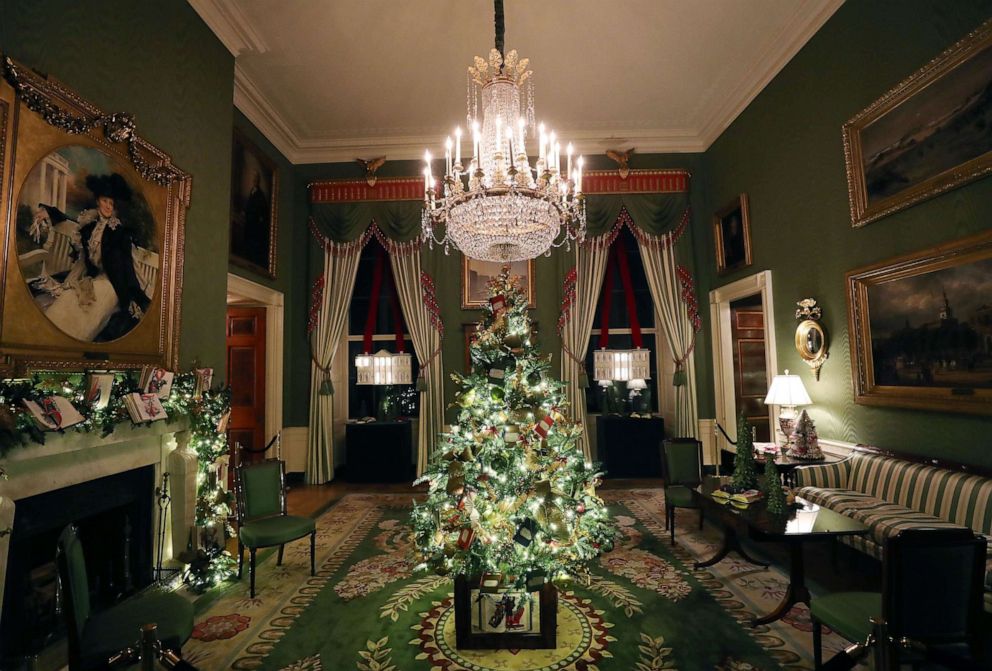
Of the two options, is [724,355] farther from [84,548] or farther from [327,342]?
[84,548]

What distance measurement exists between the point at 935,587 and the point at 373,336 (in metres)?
6.67

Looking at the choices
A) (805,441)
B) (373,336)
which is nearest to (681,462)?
(805,441)

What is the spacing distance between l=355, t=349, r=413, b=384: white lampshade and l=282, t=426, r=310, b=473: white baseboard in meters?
1.10

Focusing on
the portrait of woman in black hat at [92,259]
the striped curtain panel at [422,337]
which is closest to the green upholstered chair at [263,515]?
the portrait of woman in black hat at [92,259]

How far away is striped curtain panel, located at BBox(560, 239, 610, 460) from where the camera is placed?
6.63m

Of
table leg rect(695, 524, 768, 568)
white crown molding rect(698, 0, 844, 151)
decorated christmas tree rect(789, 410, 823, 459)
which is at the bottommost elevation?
table leg rect(695, 524, 768, 568)

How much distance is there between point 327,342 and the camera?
6797 mm

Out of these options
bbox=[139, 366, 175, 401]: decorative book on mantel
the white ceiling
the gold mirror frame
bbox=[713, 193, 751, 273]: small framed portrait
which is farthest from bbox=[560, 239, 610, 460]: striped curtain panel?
bbox=[139, 366, 175, 401]: decorative book on mantel

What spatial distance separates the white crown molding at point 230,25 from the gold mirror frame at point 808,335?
603 centimetres

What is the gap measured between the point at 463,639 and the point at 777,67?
20.1 feet

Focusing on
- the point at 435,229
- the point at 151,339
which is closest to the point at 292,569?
the point at 151,339

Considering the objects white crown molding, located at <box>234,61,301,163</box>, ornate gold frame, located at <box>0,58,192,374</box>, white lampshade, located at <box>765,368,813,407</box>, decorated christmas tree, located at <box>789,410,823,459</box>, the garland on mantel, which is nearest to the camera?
the garland on mantel

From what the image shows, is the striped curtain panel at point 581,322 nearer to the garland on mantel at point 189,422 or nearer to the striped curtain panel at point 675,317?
the striped curtain panel at point 675,317

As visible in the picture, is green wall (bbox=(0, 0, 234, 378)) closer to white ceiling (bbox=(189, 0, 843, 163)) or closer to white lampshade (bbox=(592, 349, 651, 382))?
white ceiling (bbox=(189, 0, 843, 163))
